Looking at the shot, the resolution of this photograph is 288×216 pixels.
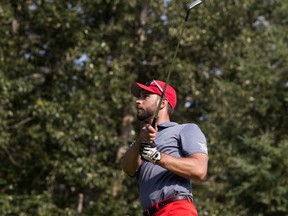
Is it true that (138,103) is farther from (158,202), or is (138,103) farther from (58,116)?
(58,116)

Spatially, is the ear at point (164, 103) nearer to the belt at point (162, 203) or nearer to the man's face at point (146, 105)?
the man's face at point (146, 105)

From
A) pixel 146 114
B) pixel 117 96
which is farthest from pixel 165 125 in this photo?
pixel 117 96

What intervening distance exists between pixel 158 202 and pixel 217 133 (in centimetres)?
1657

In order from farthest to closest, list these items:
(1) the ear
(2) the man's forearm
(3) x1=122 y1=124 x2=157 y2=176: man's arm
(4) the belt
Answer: (1) the ear
(2) the man's forearm
(4) the belt
(3) x1=122 y1=124 x2=157 y2=176: man's arm

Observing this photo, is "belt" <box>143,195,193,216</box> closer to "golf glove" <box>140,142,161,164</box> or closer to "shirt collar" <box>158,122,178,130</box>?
"golf glove" <box>140,142,161,164</box>

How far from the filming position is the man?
5098 mm

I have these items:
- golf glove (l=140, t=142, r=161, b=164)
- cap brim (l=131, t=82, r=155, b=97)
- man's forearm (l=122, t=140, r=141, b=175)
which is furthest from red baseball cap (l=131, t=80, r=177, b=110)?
golf glove (l=140, t=142, r=161, b=164)

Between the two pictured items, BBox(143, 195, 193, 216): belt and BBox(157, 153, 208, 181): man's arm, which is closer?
BBox(157, 153, 208, 181): man's arm

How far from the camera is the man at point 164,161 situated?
5098 mm

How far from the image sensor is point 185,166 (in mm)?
5094

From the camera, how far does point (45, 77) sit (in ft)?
64.2

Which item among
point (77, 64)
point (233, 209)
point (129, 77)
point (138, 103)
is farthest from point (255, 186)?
point (138, 103)

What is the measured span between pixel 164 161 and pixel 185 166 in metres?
0.15

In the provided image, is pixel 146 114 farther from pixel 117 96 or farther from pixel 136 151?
pixel 117 96
